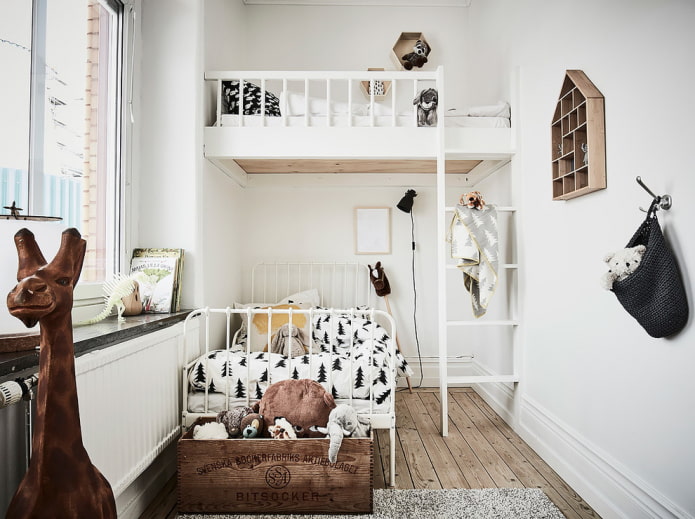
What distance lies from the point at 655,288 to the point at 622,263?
126 mm

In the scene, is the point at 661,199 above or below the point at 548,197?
below

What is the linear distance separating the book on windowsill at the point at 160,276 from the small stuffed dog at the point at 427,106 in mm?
1690

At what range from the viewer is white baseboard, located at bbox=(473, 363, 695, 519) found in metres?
1.53

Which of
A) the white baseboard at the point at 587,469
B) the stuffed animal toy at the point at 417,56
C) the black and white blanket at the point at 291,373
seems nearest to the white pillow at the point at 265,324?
the black and white blanket at the point at 291,373

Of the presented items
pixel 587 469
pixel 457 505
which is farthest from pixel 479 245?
pixel 457 505

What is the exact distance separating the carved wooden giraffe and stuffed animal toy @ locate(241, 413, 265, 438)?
855mm

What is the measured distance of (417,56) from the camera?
11.8 feet

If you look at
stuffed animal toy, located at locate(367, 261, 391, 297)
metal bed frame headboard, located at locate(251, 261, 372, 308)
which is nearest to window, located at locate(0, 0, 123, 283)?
metal bed frame headboard, located at locate(251, 261, 372, 308)

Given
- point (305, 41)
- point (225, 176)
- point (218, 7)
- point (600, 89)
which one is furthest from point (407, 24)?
point (600, 89)

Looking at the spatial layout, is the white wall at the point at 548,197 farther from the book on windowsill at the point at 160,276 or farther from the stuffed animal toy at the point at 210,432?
the stuffed animal toy at the point at 210,432

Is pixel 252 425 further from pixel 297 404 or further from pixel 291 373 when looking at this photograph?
pixel 291 373

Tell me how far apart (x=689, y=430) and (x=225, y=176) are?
9.31 ft

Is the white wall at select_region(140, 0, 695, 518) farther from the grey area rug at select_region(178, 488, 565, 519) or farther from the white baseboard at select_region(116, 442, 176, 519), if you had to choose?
the white baseboard at select_region(116, 442, 176, 519)

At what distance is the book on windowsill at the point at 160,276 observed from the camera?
223 centimetres
